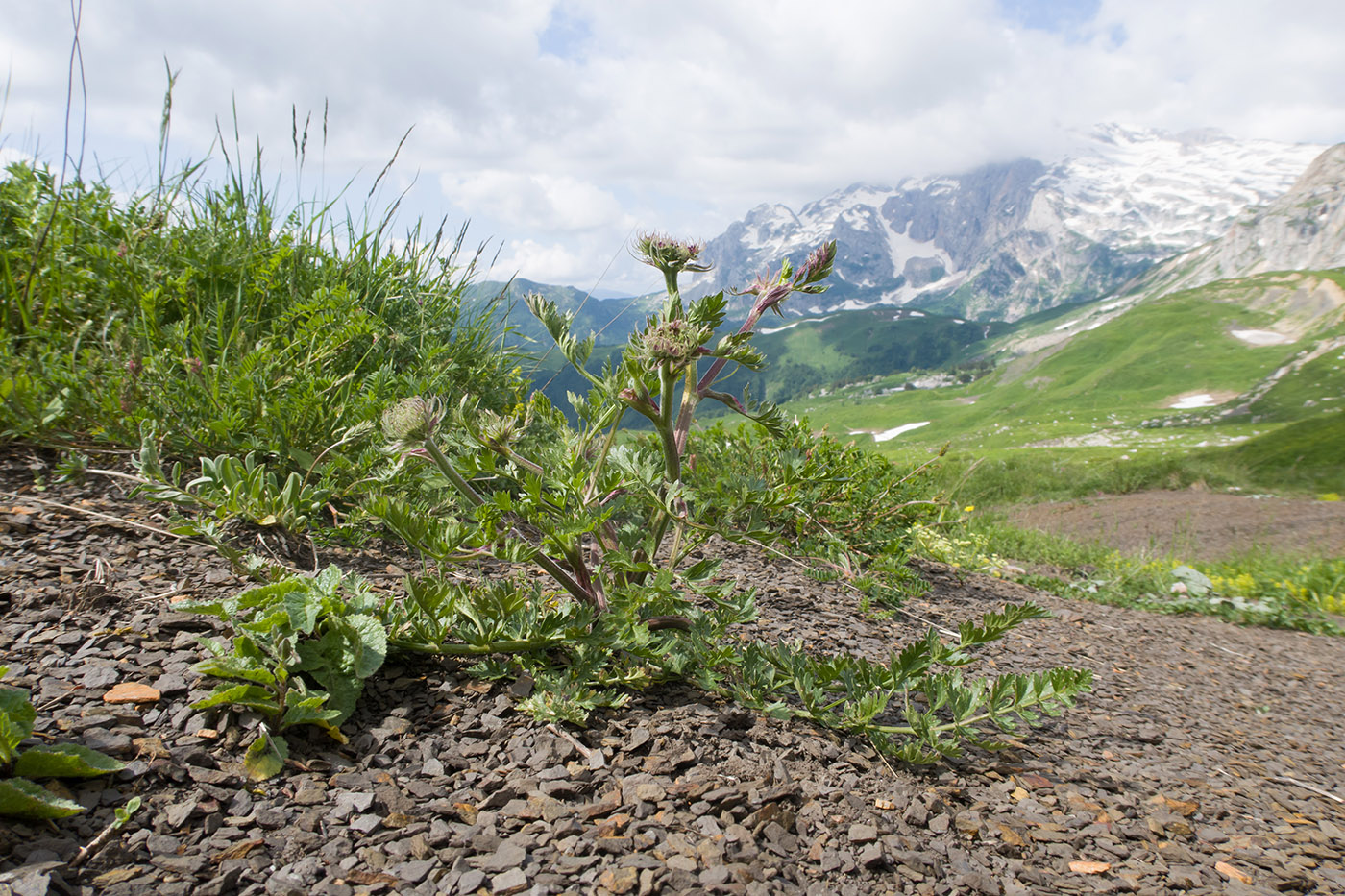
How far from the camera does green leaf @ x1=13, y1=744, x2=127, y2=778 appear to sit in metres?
1.66

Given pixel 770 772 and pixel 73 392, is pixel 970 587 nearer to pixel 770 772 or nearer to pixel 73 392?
pixel 770 772

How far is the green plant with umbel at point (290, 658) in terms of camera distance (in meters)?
2.03

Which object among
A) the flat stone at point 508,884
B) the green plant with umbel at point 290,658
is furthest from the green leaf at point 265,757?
the flat stone at point 508,884

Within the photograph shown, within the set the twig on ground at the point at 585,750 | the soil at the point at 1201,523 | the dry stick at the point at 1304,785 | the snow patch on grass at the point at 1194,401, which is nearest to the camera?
the twig on ground at the point at 585,750

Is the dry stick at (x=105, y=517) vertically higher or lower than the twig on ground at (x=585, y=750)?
higher

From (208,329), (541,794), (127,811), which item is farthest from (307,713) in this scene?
(208,329)

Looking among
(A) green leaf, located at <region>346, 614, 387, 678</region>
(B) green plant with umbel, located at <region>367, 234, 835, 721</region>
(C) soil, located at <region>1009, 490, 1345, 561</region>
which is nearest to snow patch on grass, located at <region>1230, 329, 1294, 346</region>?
(C) soil, located at <region>1009, 490, 1345, 561</region>

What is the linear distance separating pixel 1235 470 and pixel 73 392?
26049mm

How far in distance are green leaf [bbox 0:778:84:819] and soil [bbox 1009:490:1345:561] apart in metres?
12.7

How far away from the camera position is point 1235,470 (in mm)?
20703

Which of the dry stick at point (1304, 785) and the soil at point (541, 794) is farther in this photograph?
the dry stick at point (1304, 785)

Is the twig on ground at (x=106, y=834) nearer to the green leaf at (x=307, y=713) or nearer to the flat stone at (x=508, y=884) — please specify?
the green leaf at (x=307, y=713)

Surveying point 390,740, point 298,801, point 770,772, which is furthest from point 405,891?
point 770,772

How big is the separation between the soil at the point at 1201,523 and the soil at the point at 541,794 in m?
10.00
